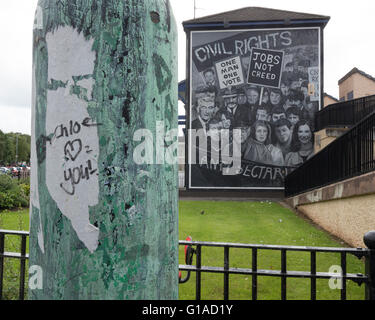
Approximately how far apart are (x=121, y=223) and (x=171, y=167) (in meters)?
0.28

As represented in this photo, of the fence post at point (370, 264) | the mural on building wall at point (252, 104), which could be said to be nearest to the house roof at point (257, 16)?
the mural on building wall at point (252, 104)

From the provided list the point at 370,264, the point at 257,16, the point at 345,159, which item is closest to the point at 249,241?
the point at 345,159

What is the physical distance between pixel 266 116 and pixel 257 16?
22.1 feet

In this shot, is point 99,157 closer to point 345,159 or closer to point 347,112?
point 345,159

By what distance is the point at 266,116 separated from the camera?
1875cm

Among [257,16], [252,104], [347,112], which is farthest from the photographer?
[257,16]

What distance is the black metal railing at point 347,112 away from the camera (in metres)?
15.1

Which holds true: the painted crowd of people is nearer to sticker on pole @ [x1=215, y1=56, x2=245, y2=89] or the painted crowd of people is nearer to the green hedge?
sticker on pole @ [x1=215, y1=56, x2=245, y2=89]

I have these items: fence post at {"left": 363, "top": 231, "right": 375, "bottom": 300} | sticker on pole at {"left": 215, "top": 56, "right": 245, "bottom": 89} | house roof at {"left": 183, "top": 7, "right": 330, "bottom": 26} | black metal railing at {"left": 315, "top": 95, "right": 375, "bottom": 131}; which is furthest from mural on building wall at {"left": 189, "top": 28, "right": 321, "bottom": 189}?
fence post at {"left": 363, "top": 231, "right": 375, "bottom": 300}

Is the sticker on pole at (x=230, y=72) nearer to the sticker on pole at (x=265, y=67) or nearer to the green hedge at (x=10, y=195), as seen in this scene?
the sticker on pole at (x=265, y=67)

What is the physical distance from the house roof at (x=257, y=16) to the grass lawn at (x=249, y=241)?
12.7m

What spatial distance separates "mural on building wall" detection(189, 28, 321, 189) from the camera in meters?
18.5
